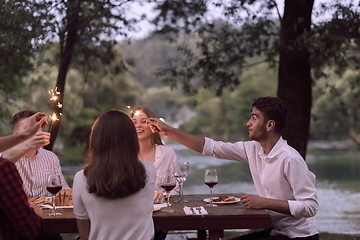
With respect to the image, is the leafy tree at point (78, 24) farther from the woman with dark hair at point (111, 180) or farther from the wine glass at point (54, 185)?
the woman with dark hair at point (111, 180)

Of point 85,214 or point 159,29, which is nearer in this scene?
point 85,214

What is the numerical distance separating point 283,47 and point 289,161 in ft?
11.4

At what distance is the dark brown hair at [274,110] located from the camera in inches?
120

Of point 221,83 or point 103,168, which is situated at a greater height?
point 221,83

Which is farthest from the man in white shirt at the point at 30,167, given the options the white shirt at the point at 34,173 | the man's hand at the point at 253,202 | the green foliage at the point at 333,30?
the green foliage at the point at 333,30

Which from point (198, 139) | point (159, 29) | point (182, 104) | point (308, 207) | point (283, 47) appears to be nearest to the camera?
point (308, 207)

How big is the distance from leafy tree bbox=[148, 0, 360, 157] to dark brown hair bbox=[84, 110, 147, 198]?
3876mm

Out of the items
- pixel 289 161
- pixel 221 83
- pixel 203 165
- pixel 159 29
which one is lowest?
pixel 203 165

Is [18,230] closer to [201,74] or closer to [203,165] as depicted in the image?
[201,74]

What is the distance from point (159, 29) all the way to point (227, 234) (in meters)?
3.76

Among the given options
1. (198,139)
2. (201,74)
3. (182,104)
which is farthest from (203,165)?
(198,139)

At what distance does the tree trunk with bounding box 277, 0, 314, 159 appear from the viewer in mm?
5953

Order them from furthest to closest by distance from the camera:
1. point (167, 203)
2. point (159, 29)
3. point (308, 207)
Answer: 1. point (159, 29)
2. point (167, 203)
3. point (308, 207)

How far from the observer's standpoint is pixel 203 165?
34875 millimetres
